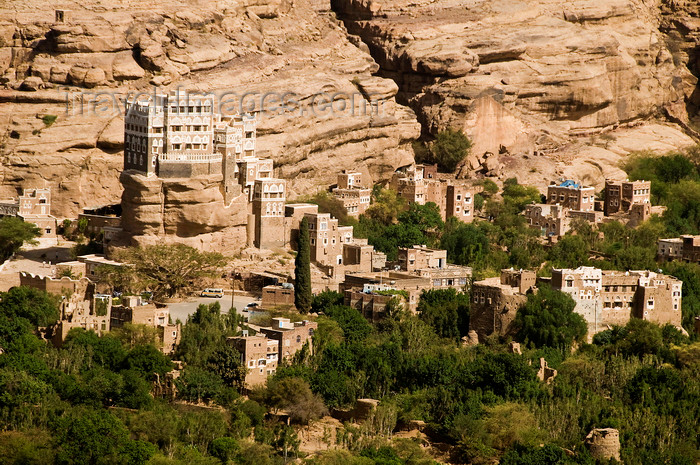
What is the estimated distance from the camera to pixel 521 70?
343 ft

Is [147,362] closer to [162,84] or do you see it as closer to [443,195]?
[162,84]

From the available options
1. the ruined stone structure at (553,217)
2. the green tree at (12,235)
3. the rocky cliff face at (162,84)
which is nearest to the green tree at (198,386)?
the rocky cliff face at (162,84)

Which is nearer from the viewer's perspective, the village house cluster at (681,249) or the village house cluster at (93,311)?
the village house cluster at (93,311)

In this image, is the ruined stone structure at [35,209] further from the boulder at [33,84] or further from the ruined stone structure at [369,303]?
the ruined stone structure at [369,303]

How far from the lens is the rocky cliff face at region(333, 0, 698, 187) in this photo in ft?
331

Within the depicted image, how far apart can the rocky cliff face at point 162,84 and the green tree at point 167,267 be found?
175 cm

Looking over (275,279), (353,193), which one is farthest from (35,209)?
(353,193)

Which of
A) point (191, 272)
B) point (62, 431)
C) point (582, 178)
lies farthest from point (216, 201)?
point (582, 178)

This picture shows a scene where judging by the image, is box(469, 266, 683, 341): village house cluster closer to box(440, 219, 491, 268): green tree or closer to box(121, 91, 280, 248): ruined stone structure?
box(440, 219, 491, 268): green tree

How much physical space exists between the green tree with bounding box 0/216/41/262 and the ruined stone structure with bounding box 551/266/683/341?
2071cm

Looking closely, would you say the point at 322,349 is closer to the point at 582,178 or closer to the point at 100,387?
the point at 100,387

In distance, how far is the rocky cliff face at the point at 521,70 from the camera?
3974 inches

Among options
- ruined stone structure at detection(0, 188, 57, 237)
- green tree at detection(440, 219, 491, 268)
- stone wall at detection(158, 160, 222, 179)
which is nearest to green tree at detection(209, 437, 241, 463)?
stone wall at detection(158, 160, 222, 179)

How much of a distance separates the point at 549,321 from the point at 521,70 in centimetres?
3371
